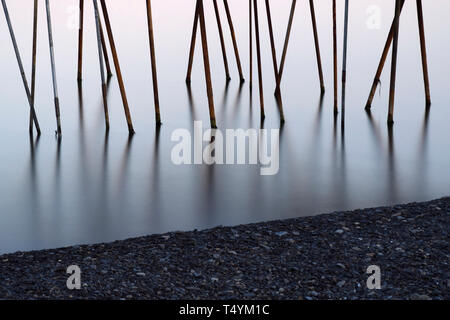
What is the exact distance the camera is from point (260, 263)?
405 cm

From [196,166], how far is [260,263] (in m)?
2.08

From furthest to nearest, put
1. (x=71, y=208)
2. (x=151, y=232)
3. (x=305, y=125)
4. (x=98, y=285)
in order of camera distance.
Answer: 1. (x=305, y=125)
2. (x=71, y=208)
3. (x=151, y=232)
4. (x=98, y=285)

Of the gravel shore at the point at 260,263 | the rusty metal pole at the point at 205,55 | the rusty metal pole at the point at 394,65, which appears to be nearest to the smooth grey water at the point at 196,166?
the rusty metal pole at the point at 394,65

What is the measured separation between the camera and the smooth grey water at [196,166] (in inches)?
198

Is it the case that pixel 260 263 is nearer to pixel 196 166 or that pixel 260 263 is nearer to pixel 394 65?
pixel 196 166

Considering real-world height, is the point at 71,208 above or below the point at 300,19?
below

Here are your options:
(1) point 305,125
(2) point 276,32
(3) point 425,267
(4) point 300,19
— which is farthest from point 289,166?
(4) point 300,19

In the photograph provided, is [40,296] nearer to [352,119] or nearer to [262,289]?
[262,289]

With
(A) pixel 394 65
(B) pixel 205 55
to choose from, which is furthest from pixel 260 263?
(A) pixel 394 65

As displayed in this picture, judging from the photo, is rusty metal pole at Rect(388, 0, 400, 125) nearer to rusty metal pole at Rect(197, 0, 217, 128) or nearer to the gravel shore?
rusty metal pole at Rect(197, 0, 217, 128)

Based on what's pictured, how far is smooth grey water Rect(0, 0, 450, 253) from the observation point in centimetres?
503

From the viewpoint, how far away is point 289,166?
6.09 meters

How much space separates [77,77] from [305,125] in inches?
108
